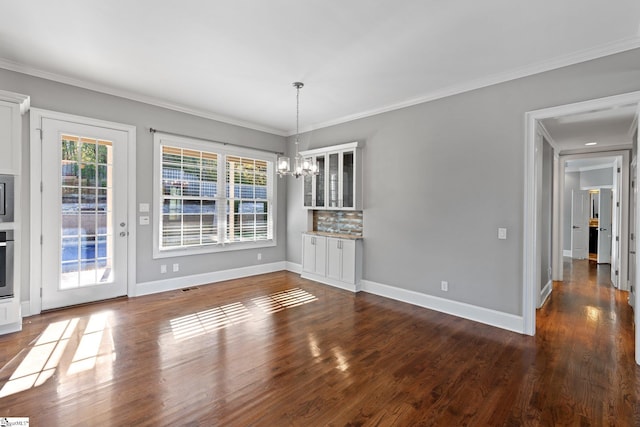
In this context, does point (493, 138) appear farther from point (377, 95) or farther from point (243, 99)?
point (243, 99)

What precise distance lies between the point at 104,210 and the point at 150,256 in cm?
92

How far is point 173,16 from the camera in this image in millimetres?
2578

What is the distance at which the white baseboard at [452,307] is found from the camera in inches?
138

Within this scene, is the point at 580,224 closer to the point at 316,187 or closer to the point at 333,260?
the point at 333,260

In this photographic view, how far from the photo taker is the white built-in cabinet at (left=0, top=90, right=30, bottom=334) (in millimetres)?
3129

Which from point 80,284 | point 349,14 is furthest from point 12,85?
point 349,14

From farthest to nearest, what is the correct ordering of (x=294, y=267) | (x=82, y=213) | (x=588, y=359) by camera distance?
(x=294, y=267) → (x=82, y=213) → (x=588, y=359)

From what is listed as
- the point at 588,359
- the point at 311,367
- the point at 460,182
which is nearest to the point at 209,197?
the point at 311,367

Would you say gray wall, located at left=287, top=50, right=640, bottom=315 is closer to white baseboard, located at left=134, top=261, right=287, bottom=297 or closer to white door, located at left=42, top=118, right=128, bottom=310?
white baseboard, located at left=134, top=261, right=287, bottom=297

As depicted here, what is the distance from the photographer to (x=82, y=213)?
4.05 meters

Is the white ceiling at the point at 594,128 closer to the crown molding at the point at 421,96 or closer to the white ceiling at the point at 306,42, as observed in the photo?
the crown molding at the point at 421,96

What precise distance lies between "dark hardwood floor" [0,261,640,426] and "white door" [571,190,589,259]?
504 cm

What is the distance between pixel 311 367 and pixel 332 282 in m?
2.67

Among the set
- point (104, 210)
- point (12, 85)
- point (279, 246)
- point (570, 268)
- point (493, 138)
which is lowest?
point (570, 268)
